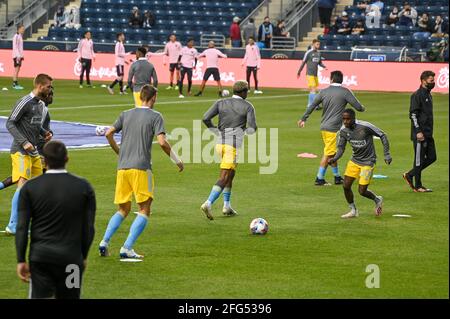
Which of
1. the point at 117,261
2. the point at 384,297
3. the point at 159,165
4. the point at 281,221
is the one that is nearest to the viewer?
the point at 384,297

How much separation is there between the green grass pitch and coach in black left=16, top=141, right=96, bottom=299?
2.63 m

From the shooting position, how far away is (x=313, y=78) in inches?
1526

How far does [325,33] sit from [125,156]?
3861 centimetres

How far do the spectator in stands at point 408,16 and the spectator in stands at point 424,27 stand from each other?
452 millimetres

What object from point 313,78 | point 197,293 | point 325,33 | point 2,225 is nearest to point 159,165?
point 2,225

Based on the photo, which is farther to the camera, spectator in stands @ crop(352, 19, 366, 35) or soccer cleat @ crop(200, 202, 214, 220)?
spectator in stands @ crop(352, 19, 366, 35)

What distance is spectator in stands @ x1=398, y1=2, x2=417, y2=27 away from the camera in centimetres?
4933

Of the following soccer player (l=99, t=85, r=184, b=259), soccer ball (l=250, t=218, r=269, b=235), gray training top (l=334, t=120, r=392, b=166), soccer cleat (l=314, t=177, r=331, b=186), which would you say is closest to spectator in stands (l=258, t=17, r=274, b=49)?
soccer cleat (l=314, t=177, r=331, b=186)

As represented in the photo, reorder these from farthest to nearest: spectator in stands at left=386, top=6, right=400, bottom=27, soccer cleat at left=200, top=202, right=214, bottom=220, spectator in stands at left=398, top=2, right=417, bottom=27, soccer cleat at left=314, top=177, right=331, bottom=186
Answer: spectator in stands at left=386, top=6, right=400, bottom=27
spectator in stands at left=398, top=2, right=417, bottom=27
soccer cleat at left=314, top=177, right=331, bottom=186
soccer cleat at left=200, top=202, right=214, bottom=220

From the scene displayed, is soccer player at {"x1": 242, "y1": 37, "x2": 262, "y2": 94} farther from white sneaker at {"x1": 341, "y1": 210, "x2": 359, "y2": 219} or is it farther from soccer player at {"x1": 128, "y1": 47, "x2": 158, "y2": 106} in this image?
white sneaker at {"x1": 341, "y1": 210, "x2": 359, "y2": 219}

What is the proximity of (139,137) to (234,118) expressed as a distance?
3.75m

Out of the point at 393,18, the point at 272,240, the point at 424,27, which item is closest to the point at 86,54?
the point at 393,18

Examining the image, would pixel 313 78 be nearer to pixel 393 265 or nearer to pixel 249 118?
pixel 249 118

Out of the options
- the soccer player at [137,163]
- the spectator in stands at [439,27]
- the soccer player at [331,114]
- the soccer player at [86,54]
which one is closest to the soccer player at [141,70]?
the soccer player at [331,114]
